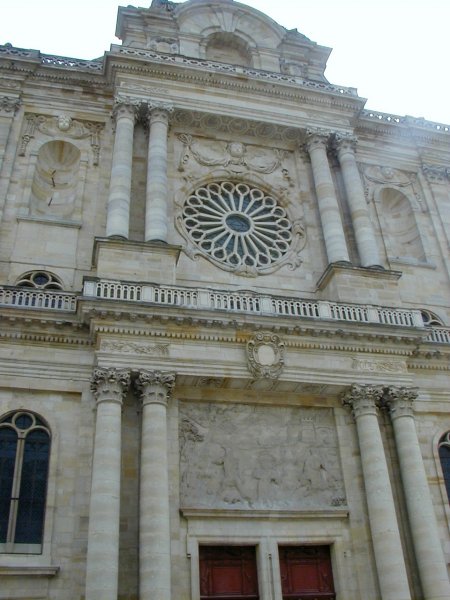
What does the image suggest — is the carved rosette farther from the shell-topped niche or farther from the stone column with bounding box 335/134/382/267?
the shell-topped niche

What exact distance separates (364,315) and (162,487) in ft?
22.8

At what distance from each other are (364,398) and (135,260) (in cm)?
677

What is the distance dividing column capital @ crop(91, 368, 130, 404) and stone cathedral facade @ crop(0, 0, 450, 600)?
3.0 inches

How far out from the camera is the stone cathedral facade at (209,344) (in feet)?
44.9

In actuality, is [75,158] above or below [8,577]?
above

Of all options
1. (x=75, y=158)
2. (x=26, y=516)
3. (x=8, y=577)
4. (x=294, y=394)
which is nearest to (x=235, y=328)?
(x=294, y=394)

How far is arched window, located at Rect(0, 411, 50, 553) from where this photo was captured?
13.3 metres

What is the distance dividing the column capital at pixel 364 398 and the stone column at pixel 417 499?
37 centimetres

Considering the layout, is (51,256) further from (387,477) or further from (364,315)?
(387,477)

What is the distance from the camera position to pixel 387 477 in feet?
48.5

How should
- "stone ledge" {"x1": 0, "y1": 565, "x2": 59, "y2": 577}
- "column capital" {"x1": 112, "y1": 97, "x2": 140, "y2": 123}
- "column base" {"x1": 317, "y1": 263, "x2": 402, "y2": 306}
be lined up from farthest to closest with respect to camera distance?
"column capital" {"x1": 112, "y1": 97, "x2": 140, "y2": 123}, "column base" {"x1": 317, "y1": 263, "x2": 402, "y2": 306}, "stone ledge" {"x1": 0, "y1": 565, "x2": 59, "y2": 577}

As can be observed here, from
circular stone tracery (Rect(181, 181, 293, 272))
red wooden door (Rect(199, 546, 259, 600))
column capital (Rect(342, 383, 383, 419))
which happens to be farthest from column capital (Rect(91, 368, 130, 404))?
circular stone tracery (Rect(181, 181, 293, 272))

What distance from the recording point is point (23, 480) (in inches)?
545

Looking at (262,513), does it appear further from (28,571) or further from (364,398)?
(28,571)
